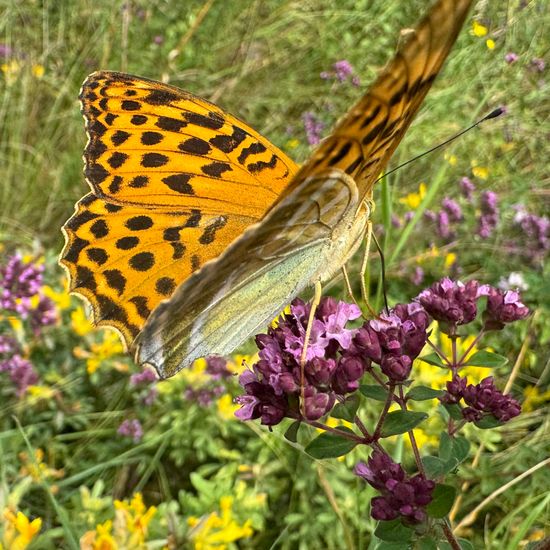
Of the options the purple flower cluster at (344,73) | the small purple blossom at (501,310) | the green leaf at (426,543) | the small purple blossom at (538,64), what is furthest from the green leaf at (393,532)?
the purple flower cluster at (344,73)

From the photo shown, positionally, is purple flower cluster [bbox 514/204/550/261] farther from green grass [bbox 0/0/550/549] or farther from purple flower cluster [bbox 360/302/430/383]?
purple flower cluster [bbox 360/302/430/383]

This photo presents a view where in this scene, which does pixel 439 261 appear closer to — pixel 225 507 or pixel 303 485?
pixel 303 485

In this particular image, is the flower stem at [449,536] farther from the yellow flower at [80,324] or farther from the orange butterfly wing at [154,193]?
the yellow flower at [80,324]

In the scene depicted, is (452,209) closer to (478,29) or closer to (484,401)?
(478,29)

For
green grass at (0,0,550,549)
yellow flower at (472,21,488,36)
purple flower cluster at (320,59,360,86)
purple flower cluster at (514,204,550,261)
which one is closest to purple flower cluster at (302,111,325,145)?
green grass at (0,0,550,549)

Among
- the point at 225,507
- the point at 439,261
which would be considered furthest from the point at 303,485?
the point at 439,261

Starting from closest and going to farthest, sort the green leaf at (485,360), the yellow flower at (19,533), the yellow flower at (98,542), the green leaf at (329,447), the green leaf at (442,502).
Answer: the green leaf at (442,502), the green leaf at (329,447), the green leaf at (485,360), the yellow flower at (98,542), the yellow flower at (19,533)
